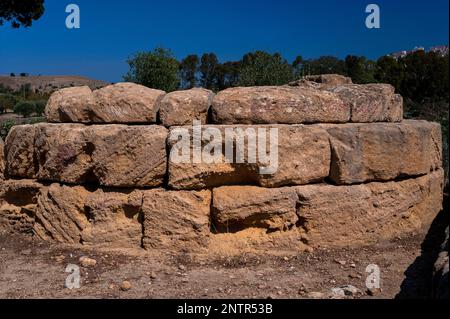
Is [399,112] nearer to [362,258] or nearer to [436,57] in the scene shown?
[362,258]

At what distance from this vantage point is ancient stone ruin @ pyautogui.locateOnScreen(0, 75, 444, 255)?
15.1 feet

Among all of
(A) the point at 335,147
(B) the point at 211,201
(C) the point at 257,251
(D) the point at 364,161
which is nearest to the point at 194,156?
(B) the point at 211,201

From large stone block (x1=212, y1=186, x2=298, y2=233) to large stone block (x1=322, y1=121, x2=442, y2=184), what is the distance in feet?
2.09

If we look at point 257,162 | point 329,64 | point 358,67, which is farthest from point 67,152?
point 329,64

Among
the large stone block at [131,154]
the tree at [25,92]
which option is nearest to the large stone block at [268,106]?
the large stone block at [131,154]

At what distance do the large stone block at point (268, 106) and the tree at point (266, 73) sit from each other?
774 centimetres

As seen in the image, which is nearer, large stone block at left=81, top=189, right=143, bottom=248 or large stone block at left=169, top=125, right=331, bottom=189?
large stone block at left=169, top=125, right=331, bottom=189

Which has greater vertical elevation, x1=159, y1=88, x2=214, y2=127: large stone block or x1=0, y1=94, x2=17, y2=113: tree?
x1=0, y1=94, x2=17, y2=113: tree

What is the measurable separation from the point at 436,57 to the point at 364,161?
1256 centimetres

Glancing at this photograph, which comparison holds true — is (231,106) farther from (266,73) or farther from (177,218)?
(266,73)

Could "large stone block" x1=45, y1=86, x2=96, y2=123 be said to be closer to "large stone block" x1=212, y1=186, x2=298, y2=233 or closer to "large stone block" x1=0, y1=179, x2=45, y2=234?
"large stone block" x1=0, y1=179, x2=45, y2=234

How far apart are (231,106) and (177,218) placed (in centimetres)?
131
